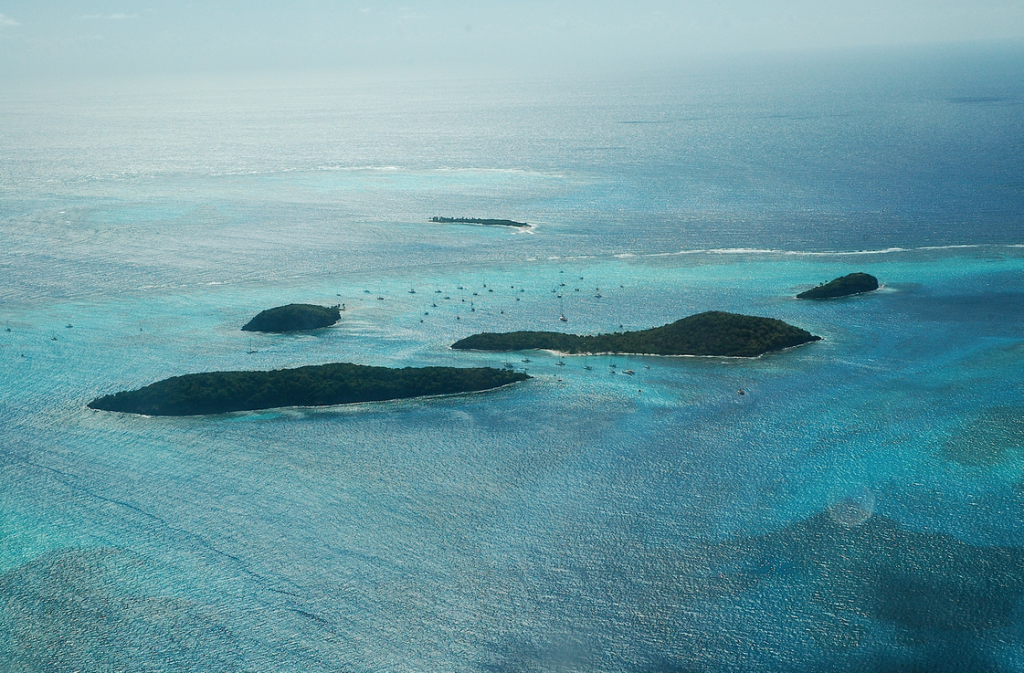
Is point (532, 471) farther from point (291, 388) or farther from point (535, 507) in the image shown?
point (291, 388)

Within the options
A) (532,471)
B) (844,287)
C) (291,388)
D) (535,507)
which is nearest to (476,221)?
(844,287)

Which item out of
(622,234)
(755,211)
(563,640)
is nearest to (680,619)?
(563,640)

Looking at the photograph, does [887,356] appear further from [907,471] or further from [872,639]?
[872,639]

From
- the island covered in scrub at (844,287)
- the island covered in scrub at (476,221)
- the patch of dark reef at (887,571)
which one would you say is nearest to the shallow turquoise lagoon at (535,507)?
the patch of dark reef at (887,571)

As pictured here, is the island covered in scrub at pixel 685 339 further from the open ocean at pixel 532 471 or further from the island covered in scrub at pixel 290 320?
the island covered in scrub at pixel 290 320

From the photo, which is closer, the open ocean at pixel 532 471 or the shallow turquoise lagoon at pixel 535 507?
the shallow turquoise lagoon at pixel 535 507

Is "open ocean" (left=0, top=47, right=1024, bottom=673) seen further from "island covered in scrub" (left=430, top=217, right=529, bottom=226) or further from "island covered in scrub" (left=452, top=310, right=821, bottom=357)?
"island covered in scrub" (left=430, top=217, right=529, bottom=226)

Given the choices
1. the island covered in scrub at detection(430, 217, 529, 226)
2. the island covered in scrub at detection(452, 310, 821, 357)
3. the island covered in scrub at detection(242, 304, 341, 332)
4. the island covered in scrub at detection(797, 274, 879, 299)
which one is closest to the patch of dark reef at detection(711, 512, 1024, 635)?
the island covered in scrub at detection(452, 310, 821, 357)
